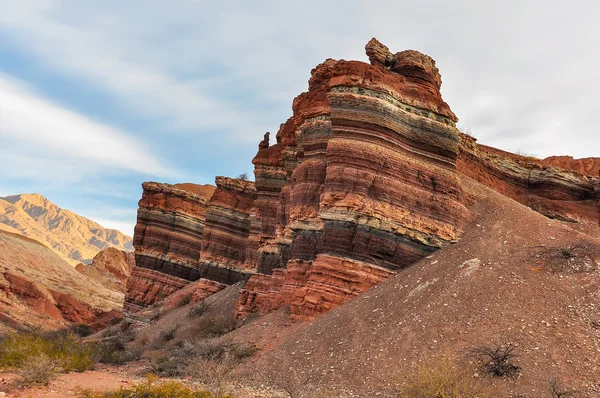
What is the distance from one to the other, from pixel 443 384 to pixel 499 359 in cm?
179

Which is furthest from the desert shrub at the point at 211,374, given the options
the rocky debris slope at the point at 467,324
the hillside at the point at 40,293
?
the hillside at the point at 40,293

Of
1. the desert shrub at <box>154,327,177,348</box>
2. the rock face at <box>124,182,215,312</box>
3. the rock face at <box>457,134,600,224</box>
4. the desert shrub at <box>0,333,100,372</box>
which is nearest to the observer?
the desert shrub at <box>0,333,100,372</box>

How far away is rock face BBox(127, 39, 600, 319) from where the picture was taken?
16.9 m

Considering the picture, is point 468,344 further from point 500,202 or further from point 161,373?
point 500,202

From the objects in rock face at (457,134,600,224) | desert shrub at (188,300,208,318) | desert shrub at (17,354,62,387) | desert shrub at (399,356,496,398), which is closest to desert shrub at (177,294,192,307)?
desert shrub at (188,300,208,318)

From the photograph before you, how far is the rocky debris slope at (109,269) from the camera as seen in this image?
80.8 metres

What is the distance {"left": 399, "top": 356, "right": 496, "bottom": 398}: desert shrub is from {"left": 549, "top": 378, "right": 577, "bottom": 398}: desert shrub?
120 cm

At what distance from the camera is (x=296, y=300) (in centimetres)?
1677

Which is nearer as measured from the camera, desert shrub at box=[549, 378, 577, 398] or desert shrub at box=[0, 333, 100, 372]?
desert shrub at box=[549, 378, 577, 398]

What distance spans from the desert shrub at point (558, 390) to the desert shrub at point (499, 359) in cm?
78

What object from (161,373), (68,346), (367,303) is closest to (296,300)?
(367,303)

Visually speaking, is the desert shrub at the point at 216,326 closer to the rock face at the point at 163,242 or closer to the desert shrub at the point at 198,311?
the desert shrub at the point at 198,311

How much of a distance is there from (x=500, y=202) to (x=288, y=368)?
12.8 meters

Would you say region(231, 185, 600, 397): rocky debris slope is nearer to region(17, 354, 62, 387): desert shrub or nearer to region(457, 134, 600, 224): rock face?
region(17, 354, 62, 387): desert shrub
